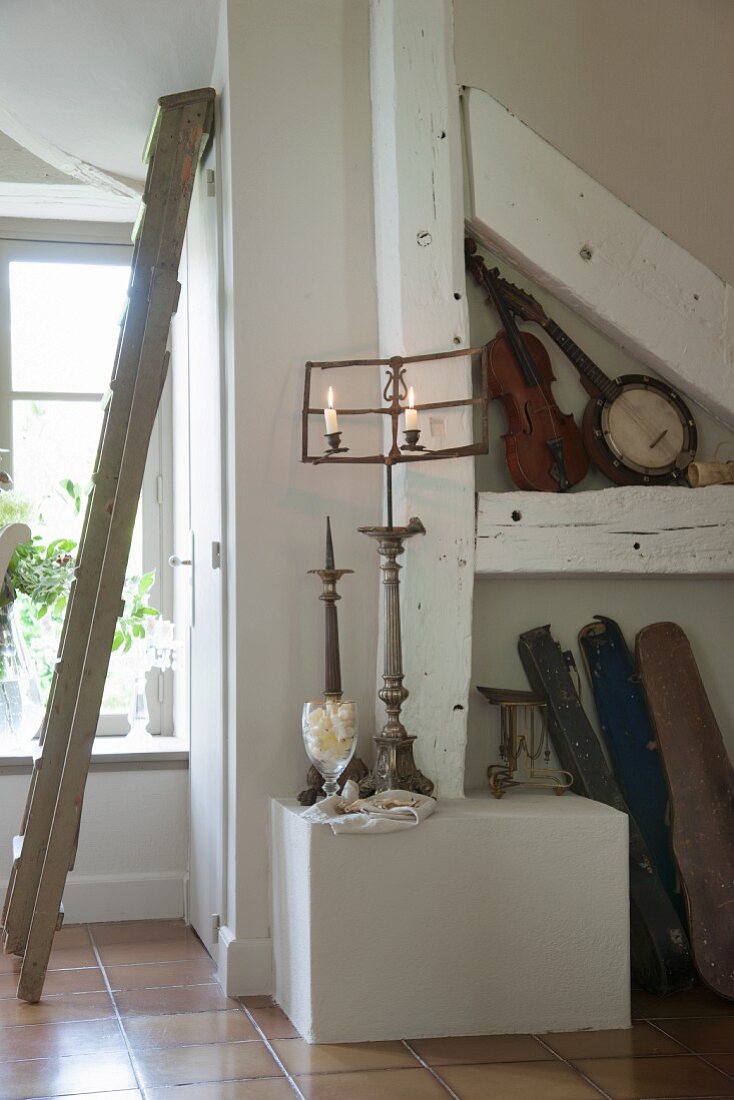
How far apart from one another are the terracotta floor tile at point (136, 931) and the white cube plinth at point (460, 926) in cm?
89

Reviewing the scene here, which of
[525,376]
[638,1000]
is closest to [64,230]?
[525,376]

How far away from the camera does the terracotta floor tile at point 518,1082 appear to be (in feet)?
7.77

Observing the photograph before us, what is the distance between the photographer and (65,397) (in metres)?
4.61

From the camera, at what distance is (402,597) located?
3104 mm

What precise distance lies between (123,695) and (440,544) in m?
1.91

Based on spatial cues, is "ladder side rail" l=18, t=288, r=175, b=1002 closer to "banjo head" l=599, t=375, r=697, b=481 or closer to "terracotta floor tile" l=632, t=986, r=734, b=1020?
"banjo head" l=599, t=375, r=697, b=481

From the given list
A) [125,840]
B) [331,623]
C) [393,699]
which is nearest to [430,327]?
[331,623]

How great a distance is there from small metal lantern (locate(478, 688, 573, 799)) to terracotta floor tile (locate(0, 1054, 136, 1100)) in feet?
3.86

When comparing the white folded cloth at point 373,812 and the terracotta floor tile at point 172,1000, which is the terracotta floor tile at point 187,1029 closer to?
the terracotta floor tile at point 172,1000

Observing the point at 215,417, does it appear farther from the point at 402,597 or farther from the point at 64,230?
the point at 64,230

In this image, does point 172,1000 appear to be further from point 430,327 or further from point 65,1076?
point 430,327

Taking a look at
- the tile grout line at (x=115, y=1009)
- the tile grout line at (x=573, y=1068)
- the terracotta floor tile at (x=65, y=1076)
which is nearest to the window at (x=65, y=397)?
the tile grout line at (x=115, y=1009)

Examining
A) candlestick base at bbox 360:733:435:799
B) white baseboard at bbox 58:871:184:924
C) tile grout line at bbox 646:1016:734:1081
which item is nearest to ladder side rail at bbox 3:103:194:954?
white baseboard at bbox 58:871:184:924

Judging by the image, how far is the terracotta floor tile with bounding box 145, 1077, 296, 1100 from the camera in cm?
236
